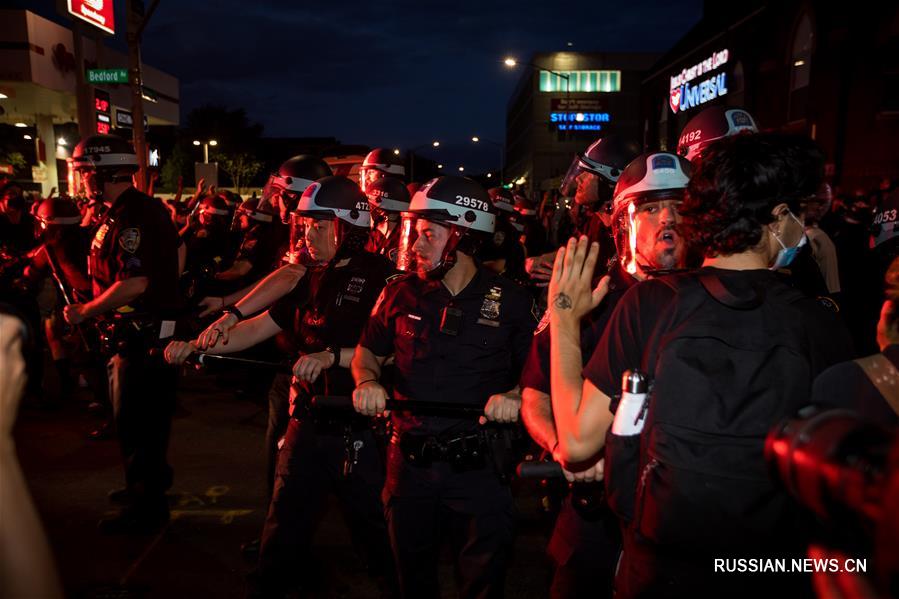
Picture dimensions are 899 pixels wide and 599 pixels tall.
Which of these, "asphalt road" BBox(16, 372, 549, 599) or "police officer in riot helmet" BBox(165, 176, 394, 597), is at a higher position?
"police officer in riot helmet" BBox(165, 176, 394, 597)

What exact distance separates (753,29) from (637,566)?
110ft

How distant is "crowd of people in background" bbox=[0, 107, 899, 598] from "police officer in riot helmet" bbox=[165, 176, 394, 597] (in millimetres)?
14

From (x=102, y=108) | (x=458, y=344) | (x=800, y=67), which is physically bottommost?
(x=458, y=344)

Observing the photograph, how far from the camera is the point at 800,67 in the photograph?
87.9ft

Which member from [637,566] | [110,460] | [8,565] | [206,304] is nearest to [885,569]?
[637,566]

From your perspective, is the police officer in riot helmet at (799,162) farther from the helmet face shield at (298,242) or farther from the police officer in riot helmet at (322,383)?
the helmet face shield at (298,242)

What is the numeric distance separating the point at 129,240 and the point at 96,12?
48.9 ft

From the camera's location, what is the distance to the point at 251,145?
70000mm

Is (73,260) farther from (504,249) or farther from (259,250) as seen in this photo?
(504,249)

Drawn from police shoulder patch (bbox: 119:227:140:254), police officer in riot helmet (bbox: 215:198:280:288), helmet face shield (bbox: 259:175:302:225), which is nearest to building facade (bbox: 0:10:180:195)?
police officer in riot helmet (bbox: 215:198:280:288)

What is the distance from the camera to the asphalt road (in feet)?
14.7

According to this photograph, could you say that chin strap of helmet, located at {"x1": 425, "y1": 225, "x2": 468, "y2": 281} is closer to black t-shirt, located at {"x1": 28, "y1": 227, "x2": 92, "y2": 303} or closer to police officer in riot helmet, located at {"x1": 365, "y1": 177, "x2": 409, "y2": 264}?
police officer in riot helmet, located at {"x1": 365, "y1": 177, "x2": 409, "y2": 264}

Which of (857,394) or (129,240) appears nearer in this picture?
(857,394)

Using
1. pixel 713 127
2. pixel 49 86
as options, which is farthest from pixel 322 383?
pixel 49 86
